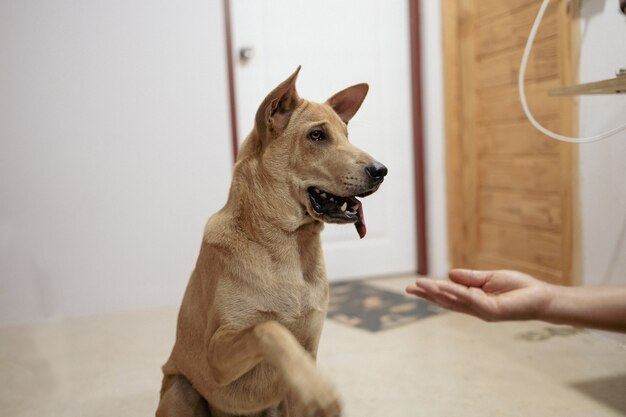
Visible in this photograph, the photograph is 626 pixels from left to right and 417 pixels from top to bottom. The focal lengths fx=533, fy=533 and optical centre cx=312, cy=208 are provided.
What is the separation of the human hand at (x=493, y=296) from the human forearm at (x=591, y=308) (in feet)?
0.07

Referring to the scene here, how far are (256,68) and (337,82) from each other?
0.50 meters

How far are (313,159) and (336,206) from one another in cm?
11

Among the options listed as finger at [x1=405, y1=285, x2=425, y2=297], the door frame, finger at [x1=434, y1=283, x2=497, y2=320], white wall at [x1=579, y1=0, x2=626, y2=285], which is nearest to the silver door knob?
the door frame

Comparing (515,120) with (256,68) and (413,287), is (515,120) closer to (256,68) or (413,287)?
(256,68)

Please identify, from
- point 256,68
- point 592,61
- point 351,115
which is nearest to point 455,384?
point 351,115

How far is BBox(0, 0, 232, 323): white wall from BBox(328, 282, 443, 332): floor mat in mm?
808

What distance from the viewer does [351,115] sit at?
129 centimetres

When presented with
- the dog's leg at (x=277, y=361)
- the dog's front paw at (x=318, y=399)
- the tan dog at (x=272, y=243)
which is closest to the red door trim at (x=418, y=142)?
the tan dog at (x=272, y=243)

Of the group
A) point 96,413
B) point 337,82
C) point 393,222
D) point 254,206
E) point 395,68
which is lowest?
Result: point 96,413

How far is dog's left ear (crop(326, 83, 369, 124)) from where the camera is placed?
127 cm

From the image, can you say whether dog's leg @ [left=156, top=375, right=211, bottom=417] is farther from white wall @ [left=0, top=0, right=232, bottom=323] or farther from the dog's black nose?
white wall @ [left=0, top=0, right=232, bottom=323]

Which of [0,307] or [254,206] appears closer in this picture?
[254,206]

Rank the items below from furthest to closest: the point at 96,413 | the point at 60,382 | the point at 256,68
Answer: the point at 256,68 < the point at 60,382 < the point at 96,413

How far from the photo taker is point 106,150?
266 centimetres
